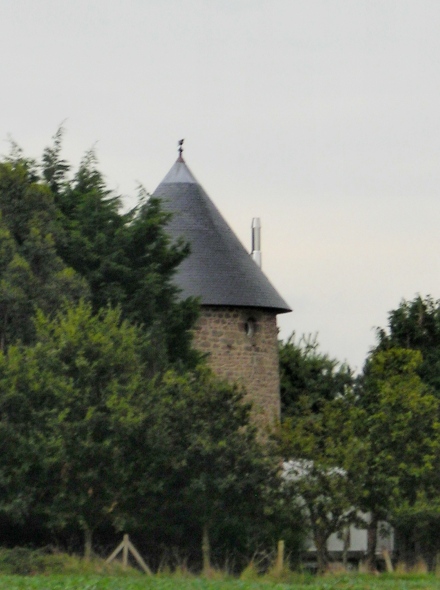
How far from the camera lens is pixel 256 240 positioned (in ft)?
146

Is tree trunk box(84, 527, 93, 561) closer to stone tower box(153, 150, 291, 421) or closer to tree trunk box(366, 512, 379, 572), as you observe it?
tree trunk box(366, 512, 379, 572)

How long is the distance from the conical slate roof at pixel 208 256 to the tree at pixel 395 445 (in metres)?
3.81

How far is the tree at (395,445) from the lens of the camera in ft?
104

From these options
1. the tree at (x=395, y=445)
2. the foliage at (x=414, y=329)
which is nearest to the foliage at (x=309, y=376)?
the foliage at (x=414, y=329)

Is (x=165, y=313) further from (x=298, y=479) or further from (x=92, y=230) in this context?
(x=298, y=479)

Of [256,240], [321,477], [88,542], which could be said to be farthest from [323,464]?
[256,240]

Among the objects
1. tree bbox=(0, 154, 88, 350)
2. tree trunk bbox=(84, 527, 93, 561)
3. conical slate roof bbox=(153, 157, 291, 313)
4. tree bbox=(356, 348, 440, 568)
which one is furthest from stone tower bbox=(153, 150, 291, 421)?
tree trunk bbox=(84, 527, 93, 561)

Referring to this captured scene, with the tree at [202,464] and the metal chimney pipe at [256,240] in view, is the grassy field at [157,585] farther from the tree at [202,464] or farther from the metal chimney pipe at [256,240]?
the metal chimney pipe at [256,240]

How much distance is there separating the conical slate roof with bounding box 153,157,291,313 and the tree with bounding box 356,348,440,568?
381 cm

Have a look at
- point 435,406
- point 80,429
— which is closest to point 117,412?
point 80,429

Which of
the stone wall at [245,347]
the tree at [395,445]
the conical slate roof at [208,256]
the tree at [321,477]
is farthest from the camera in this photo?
the conical slate roof at [208,256]

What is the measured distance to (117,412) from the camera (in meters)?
25.7

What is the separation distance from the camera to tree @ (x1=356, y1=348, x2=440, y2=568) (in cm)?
3155

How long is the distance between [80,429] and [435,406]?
37.7 ft
